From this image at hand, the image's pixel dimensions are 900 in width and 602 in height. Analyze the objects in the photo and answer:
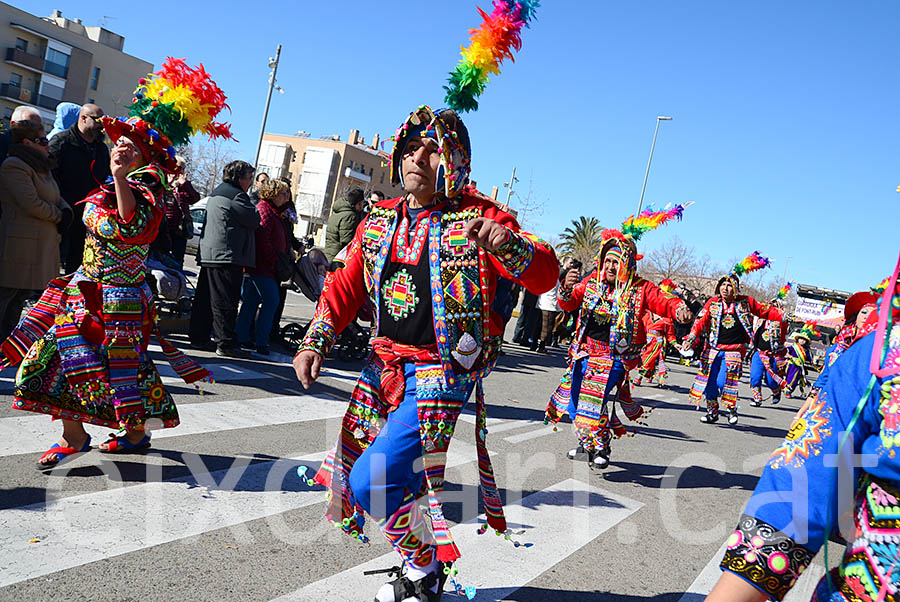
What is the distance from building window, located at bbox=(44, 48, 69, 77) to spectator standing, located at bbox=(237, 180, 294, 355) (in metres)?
57.3

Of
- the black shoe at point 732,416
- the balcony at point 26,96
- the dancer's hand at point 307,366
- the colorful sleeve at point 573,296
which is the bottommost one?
the black shoe at point 732,416

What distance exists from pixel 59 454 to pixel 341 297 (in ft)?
7.22

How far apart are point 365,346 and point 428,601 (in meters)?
6.51

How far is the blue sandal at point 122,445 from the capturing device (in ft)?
14.9

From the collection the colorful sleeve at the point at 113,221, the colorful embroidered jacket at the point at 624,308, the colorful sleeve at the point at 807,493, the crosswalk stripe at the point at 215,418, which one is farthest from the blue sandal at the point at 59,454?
the colorful embroidered jacket at the point at 624,308

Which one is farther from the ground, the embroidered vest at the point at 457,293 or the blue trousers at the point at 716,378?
the embroidered vest at the point at 457,293

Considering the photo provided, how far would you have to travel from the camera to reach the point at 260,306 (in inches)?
351

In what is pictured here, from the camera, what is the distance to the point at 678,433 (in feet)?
30.1

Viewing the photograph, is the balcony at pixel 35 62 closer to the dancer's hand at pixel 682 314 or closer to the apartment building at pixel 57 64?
the apartment building at pixel 57 64

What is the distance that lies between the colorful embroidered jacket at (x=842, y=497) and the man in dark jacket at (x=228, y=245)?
7.12 m

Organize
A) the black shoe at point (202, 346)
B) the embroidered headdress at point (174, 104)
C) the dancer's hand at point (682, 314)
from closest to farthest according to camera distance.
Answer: the embroidered headdress at point (174, 104) < the dancer's hand at point (682, 314) < the black shoe at point (202, 346)

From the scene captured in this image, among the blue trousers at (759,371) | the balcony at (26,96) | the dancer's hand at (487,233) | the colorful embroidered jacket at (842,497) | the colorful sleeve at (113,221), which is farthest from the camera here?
the balcony at (26,96)

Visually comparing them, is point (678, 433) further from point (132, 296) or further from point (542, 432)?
point (132, 296)

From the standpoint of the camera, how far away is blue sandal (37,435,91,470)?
4098 millimetres
